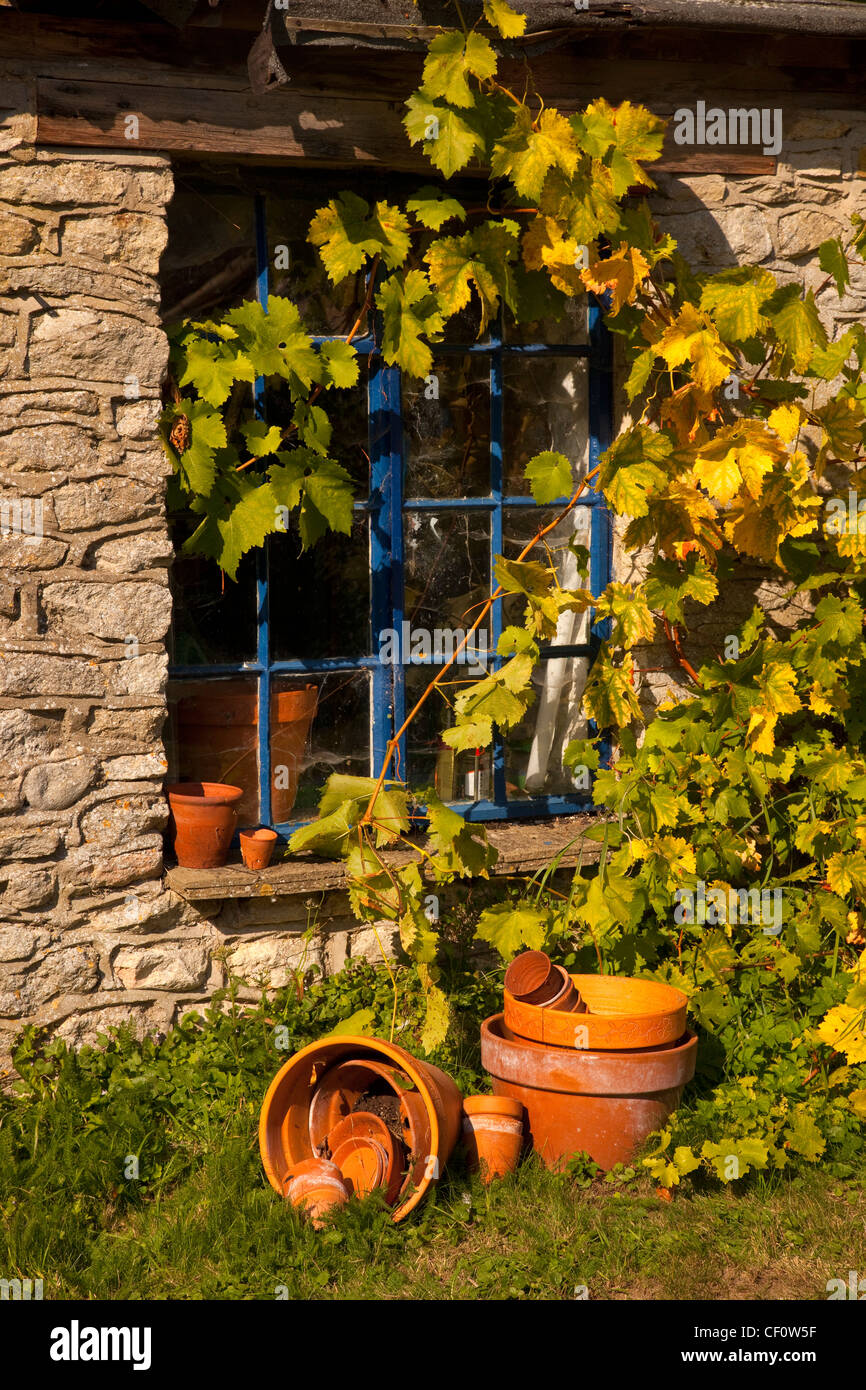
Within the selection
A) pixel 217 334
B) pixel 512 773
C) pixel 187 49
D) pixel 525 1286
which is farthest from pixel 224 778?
pixel 187 49

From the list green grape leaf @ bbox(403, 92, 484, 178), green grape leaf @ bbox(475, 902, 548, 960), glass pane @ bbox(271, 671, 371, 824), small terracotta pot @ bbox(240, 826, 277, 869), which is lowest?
green grape leaf @ bbox(475, 902, 548, 960)

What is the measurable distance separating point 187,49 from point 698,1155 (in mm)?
3390

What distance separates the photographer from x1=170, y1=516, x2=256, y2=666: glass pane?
13.0ft

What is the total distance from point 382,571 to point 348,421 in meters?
0.50

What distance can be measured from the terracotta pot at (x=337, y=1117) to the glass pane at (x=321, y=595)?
4.23 ft

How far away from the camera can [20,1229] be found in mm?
3066

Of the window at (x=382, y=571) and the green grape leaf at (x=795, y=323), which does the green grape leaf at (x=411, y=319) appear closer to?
the window at (x=382, y=571)

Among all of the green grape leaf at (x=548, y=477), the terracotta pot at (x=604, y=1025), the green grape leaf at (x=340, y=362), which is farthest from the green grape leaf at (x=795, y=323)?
the terracotta pot at (x=604, y=1025)

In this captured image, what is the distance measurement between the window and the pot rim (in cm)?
12

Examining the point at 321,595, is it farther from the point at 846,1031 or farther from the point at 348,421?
the point at 846,1031

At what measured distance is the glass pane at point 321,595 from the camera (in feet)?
13.3

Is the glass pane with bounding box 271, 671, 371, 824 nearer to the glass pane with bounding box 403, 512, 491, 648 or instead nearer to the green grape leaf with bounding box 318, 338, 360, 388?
the glass pane with bounding box 403, 512, 491, 648

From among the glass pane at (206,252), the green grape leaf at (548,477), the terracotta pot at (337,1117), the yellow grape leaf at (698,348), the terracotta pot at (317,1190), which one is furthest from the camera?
the glass pane at (206,252)

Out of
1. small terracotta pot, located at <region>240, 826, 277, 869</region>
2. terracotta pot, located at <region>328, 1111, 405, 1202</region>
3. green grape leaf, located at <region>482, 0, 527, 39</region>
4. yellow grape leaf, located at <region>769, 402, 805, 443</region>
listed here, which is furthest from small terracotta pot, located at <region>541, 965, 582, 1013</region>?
green grape leaf, located at <region>482, 0, 527, 39</region>
